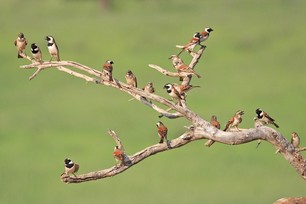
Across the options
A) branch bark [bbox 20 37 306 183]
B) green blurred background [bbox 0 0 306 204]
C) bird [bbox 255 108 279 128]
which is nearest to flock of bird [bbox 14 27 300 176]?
bird [bbox 255 108 279 128]

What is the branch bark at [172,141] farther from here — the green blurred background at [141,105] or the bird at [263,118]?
the green blurred background at [141,105]

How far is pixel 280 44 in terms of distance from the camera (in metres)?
45.1

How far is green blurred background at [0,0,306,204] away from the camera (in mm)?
32438

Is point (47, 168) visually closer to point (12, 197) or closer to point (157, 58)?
point (12, 197)

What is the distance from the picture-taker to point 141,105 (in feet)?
126

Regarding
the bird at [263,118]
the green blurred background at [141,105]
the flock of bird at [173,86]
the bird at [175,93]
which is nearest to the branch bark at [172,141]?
the flock of bird at [173,86]

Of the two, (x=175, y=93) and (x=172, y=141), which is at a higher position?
(x=175, y=93)

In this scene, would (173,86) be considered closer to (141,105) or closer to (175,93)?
(175,93)

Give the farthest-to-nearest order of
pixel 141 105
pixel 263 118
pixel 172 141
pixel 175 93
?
pixel 141 105 → pixel 263 118 → pixel 175 93 → pixel 172 141

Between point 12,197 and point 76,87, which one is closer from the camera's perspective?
point 12,197

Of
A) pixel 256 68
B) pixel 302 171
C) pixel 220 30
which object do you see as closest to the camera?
pixel 302 171

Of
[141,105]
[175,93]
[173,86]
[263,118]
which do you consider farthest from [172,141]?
[141,105]

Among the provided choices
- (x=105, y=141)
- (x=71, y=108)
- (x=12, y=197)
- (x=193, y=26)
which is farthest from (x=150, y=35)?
(x=12, y=197)

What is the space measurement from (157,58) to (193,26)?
3652 mm
